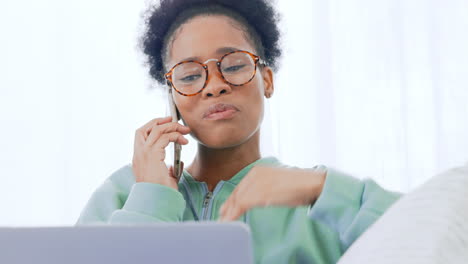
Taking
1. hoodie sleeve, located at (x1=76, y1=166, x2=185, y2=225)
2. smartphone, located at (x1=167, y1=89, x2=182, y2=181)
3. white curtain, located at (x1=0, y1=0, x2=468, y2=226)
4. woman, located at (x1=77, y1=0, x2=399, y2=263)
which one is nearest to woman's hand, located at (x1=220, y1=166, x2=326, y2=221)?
woman, located at (x1=77, y1=0, x2=399, y2=263)

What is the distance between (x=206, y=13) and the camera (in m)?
1.01

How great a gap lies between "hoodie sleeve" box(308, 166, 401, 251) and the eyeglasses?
27cm

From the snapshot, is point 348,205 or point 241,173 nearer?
point 348,205

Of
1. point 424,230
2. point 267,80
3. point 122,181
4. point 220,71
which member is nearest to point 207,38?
point 220,71

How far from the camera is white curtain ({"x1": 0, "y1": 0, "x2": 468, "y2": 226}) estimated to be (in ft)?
6.61

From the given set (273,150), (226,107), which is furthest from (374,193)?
(273,150)

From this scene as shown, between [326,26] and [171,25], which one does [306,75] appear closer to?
[326,26]

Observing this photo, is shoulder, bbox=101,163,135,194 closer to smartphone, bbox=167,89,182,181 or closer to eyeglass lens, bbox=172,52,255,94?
smartphone, bbox=167,89,182,181

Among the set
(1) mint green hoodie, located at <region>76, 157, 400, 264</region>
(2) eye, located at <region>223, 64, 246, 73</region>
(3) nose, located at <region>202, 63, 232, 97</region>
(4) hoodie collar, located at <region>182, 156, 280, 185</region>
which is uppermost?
(2) eye, located at <region>223, 64, 246, 73</region>

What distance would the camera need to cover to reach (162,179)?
3.12 ft

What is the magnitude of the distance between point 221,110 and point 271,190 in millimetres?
267

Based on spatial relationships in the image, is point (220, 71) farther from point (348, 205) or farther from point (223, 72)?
point (348, 205)

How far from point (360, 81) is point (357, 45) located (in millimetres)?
136

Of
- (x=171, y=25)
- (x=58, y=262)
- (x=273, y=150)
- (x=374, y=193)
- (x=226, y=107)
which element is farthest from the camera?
(x=273, y=150)
